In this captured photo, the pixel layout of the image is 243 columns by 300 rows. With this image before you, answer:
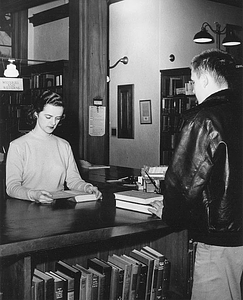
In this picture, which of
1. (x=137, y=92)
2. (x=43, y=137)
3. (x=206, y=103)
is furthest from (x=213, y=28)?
(x=206, y=103)

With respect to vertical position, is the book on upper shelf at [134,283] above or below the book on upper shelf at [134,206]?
below

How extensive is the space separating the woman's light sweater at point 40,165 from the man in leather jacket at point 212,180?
1.17 meters

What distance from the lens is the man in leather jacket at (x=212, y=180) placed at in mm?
2051

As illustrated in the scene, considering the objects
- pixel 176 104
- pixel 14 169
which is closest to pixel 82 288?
pixel 14 169

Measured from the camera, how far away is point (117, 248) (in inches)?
118

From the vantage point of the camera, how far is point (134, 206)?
266cm

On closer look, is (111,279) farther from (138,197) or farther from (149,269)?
(138,197)

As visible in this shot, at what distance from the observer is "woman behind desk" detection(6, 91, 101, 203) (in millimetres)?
3146

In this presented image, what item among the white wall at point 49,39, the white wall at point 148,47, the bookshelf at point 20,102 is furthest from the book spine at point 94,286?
the white wall at point 49,39

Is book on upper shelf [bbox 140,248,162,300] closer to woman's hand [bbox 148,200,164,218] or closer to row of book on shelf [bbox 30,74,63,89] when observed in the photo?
woman's hand [bbox 148,200,164,218]

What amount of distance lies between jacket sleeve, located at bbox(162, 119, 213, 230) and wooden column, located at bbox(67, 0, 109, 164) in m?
3.30

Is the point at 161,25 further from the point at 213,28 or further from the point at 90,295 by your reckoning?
the point at 90,295

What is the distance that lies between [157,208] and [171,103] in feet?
21.0

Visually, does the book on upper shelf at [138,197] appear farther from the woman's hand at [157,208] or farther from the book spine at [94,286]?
the book spine at [94,286]
